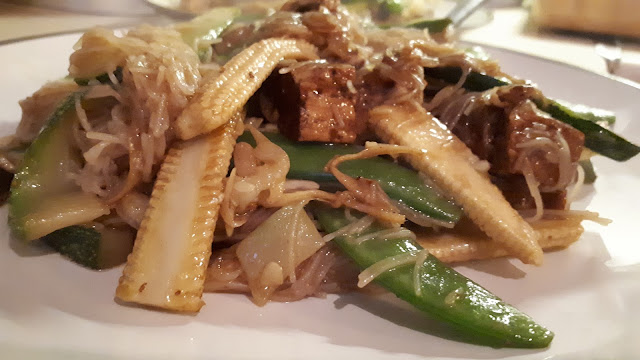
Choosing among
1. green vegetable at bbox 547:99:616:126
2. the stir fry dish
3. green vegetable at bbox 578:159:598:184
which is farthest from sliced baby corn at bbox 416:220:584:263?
green vegetable at bbox 547:99:616:126

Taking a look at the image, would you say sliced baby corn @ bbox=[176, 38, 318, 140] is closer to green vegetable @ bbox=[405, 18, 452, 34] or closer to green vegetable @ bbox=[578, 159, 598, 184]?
green vegetable @ bbox=[405, 18, 452, 34]

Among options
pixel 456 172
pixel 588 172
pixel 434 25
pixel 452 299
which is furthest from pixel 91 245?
pixel 434 25

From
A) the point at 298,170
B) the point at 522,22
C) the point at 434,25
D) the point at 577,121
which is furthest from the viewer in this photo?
the point at 522,22

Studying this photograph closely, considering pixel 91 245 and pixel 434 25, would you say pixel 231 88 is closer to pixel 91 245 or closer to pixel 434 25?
pixel 91 245

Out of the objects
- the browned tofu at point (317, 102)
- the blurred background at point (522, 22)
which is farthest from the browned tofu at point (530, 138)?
the blurred background at point (522, 22)

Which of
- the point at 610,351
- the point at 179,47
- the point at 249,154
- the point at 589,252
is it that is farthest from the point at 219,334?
the point at 589,252

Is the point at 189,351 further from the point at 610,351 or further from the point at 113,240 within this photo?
the point at 610,351
